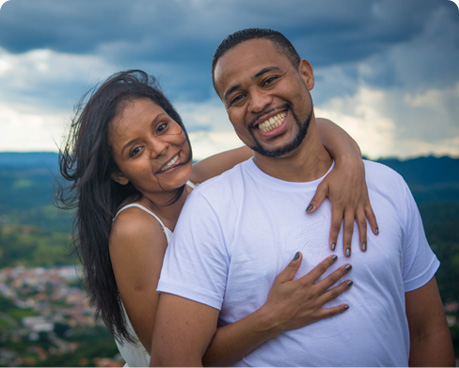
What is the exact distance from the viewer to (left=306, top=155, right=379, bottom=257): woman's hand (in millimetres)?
1665

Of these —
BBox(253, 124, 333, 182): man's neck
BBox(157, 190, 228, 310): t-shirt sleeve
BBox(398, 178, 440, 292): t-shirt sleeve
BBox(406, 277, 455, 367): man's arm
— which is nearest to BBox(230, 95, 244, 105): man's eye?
BBox(253, 124, 333, 182): man's neck

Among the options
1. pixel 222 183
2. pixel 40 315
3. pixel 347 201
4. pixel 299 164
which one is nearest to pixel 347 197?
pixel 347 201

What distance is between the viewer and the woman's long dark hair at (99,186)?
2.06 metres

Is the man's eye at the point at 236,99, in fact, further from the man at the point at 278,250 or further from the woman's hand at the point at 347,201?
the woman's hand at the point at 347,201

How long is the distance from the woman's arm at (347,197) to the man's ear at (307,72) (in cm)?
35

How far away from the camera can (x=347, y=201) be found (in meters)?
1.72

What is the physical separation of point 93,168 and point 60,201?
0.44 metres

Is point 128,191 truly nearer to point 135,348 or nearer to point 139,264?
point 139,264

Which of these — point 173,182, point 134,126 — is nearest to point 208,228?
point 173,182

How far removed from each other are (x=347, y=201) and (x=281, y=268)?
0.37 metres

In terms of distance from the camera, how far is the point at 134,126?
2004 mm

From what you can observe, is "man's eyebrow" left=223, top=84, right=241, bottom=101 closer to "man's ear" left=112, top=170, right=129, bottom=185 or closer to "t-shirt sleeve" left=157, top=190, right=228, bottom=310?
"t-shirt sleeve" left=157, top=190, right=228, bottom=310

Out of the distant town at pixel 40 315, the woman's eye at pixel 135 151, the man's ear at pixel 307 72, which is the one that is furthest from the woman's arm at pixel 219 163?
the distant town at pixel 40 315

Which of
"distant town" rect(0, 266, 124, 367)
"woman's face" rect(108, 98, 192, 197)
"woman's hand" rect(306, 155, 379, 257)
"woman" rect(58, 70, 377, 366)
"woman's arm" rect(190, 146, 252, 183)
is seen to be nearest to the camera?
"woman's hand" rect(306, 155, 379, 257)
